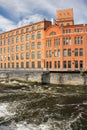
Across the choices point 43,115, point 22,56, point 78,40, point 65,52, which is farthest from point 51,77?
point 43,115

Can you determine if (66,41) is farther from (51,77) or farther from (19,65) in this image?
(19,65)

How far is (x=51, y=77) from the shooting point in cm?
5259

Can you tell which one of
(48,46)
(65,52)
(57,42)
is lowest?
(65,52)

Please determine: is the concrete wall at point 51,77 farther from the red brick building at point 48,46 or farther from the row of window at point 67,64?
the row of window at point 67,64

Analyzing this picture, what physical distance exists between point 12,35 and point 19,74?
23063 mm

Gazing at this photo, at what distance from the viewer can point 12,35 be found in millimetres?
76938

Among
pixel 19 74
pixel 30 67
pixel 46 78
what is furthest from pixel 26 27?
pixel 46 78

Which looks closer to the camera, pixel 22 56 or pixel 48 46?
pixel 48 46

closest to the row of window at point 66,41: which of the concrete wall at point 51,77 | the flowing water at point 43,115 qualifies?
the concrete wall at point 51,77

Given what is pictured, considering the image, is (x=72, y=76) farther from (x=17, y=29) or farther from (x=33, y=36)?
(x=17, y=29)

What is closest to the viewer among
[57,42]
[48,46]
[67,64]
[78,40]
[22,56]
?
[78,40]

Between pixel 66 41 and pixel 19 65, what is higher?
pixel 66 41

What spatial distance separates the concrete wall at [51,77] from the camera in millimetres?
47513

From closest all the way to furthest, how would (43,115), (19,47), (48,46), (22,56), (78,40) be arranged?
(43,115)
(78,40)
(48,46)
(22,56)
(19,47)
